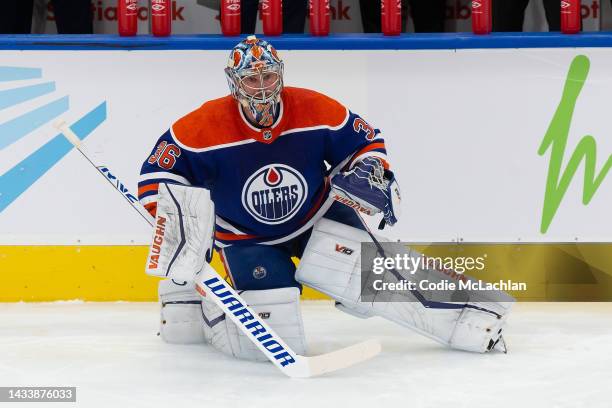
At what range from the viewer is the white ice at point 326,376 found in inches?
102

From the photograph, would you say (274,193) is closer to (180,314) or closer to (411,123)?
(180,314)

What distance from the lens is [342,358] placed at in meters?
2.90

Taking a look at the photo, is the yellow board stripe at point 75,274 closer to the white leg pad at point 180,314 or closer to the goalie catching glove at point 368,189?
the white leg pad at point 180,314

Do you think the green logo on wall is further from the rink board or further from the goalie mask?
the goalie mask

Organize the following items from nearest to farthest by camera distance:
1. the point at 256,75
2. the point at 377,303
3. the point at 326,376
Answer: the point at 326,376, the point at 256,75, the point at 377,303

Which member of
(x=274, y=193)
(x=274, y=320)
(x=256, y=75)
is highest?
(x=256, y=75)

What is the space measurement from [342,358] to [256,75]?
0.82m

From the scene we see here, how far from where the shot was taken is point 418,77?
12.4ft

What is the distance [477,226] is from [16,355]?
166 centimetres

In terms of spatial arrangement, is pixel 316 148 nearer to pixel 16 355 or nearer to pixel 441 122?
pixel 441 122

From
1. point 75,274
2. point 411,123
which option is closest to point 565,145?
point 411,123

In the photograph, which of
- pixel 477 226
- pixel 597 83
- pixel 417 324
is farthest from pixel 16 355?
pixel 597 83

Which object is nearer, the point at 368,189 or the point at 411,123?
the point at 368,189
